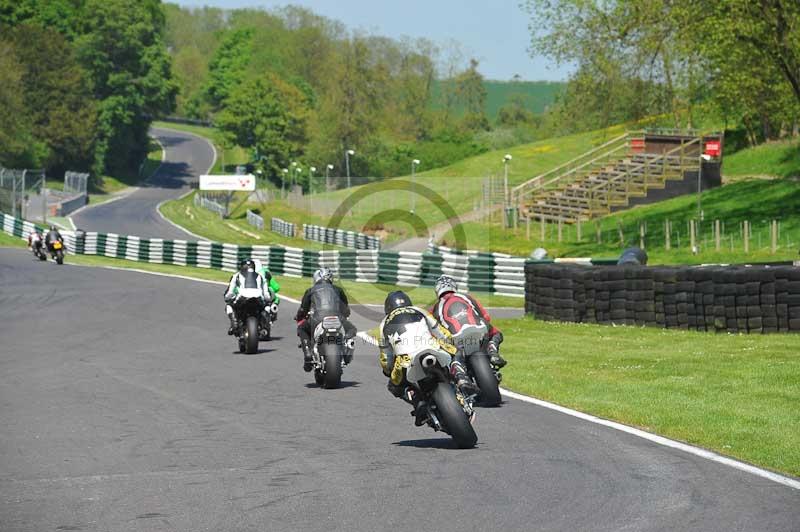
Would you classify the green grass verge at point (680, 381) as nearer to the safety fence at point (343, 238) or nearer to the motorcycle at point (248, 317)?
the motorcycle at point (248, 317)

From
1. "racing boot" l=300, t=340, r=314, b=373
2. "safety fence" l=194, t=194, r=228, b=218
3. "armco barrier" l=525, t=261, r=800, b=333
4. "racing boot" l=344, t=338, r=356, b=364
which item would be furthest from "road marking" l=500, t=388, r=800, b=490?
"safety fence" l=194, t=194, r=228, b=218

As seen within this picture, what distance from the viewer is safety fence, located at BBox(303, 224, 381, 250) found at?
6572 centimetres

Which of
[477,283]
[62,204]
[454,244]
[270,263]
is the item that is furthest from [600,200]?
[62,204]

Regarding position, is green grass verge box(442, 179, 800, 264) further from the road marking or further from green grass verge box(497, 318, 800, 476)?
the road marking

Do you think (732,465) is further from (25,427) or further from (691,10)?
(691,10)

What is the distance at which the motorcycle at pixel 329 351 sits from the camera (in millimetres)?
15758

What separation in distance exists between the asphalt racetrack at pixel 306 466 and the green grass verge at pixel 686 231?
87.4ft

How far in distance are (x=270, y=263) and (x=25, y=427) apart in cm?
3309

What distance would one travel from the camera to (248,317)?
20328mm

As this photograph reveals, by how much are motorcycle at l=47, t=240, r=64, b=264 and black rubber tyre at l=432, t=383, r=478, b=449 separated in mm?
37836

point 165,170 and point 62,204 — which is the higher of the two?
point 165,170

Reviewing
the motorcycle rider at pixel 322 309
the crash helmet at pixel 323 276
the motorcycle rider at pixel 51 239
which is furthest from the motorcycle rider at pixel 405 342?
the motorcycle rider at pixel 51 239

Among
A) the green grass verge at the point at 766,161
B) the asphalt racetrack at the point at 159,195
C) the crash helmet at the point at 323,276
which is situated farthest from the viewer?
the asphalt racetrack at the point at 159,195

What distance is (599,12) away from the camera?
44500 mm
